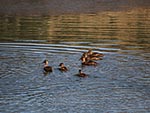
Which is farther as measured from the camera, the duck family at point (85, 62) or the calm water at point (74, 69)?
the duck family at point (85, 62)

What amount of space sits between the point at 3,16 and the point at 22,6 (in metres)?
6.95

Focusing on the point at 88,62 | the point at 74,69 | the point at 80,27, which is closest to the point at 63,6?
the point at 80,27

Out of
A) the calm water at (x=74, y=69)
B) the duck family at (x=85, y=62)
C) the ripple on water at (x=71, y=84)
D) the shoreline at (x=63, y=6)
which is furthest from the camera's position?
the shoreline at (x=63, y=6)

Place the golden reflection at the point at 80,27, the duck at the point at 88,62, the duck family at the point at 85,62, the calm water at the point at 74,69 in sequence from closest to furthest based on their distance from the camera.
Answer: the calm water at the point at 74,69 < the duck family at the point at 85,62 < the duck at the point at 88,62 < the golden reflection at the point at 80,27

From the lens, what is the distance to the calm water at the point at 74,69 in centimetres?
1373

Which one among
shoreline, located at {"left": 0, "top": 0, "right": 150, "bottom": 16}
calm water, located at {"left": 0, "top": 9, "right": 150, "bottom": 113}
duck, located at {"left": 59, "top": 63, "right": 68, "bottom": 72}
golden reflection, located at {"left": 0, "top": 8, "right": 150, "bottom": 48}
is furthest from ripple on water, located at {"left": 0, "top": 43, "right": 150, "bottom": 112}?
shoreline, located at {"left": 0, "top": 0, "right": 150, "bottom": 16}

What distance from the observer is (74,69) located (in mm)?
17859

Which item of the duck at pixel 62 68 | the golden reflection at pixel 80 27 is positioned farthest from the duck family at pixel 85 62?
the golden reflection at pixel 80 27

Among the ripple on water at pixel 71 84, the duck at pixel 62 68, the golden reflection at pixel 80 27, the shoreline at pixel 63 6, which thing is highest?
the shoreline at pixel 63 6

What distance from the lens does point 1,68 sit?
59.5ft

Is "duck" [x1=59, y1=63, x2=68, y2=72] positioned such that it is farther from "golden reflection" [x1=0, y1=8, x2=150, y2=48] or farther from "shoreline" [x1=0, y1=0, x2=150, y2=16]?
"shoreline" [x1=0, y1=0, x2=150, y2=16]

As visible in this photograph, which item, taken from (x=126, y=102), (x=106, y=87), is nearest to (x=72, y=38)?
(x=106, y=87)

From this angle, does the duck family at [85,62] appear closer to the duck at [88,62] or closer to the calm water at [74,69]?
the duck at [88,62]

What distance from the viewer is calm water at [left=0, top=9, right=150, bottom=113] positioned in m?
13.7
